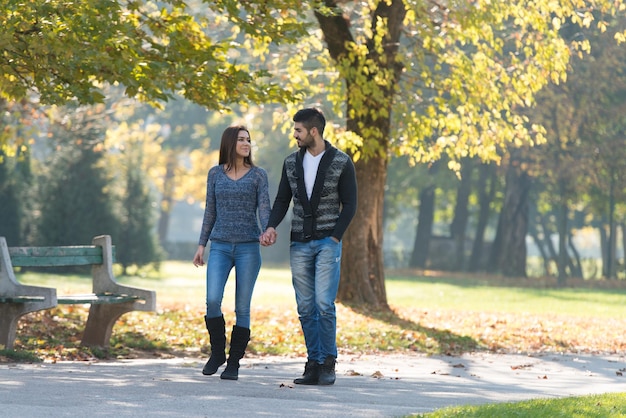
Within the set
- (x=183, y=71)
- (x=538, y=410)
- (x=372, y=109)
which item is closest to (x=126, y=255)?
(x=372, y=109)

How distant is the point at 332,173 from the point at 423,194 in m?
42.2

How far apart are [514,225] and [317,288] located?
115 feet

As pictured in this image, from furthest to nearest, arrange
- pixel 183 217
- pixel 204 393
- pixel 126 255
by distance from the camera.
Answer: pixel 183 217, pixel 126 255, pixel 204 393

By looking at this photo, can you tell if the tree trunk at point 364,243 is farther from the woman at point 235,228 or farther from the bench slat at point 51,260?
the woman at point 235,228

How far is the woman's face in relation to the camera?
9.37 m

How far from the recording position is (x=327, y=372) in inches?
364

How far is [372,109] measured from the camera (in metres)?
17.3

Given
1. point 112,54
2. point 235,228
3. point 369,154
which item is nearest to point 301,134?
point 235,228

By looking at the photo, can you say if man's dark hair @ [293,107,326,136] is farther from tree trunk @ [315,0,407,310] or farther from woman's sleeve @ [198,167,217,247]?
tree trunk @ [315,0,407,310]

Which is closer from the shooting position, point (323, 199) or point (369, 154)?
point (323, 199)

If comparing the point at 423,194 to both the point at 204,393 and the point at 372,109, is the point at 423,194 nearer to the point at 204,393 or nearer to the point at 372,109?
the point at 372,109

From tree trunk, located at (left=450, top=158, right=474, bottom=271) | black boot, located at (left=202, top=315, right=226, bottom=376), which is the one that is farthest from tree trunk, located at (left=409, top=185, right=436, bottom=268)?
black boot, located at (left=202, top=315, right=226, bottom=376)

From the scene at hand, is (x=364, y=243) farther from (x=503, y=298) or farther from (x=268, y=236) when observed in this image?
(x=503, y=298)

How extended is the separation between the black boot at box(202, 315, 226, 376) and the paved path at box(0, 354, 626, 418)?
9cm
